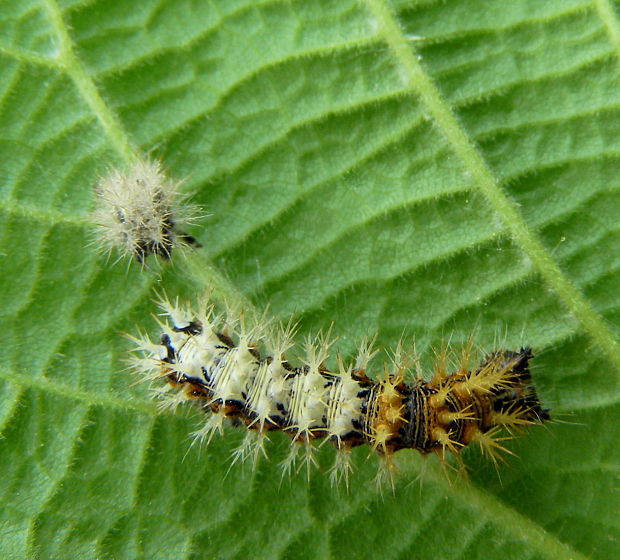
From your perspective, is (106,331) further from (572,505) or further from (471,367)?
(572,505)

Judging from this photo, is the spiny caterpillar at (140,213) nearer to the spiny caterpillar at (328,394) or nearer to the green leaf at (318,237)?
the green leaf at (318,237)

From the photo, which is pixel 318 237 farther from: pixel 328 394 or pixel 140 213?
pixel 140 213

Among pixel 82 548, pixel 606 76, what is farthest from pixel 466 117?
pixel 82 548

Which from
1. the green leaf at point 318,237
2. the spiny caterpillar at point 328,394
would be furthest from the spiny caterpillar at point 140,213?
the spiny caterpillar at point 328,394

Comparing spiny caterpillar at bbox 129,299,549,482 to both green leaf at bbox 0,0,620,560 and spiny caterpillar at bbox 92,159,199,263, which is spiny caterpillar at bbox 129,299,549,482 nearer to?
green leaf at bbox 0,0,620,560

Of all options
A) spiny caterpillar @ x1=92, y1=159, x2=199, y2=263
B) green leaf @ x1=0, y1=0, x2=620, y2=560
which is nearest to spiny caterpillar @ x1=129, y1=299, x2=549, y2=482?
green leaf @ x1=0, y1=0, x2=620, y2=560
